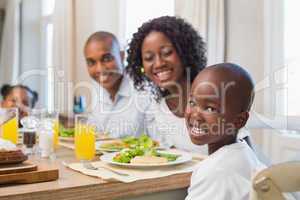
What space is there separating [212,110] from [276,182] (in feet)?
1.23

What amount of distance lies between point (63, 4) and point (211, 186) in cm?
310

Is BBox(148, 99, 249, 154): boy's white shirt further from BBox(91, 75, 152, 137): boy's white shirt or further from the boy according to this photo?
the boy

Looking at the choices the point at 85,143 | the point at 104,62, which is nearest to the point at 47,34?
the point at 104,62

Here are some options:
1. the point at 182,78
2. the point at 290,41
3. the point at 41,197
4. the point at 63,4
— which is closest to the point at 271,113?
the point at 290,41

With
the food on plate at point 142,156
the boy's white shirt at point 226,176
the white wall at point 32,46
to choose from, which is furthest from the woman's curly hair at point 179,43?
the white wall at point 32,46

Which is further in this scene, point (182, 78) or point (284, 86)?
point (284, 86)

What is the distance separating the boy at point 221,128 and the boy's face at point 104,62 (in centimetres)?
133

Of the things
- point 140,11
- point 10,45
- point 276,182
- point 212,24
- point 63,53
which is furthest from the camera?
point 63,53

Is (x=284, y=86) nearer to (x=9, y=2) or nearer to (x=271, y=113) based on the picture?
(x=271, y=113)

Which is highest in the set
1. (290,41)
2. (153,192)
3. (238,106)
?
(290,41)

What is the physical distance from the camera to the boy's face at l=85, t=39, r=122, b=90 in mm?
2218

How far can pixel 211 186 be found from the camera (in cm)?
80

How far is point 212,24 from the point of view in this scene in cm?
215

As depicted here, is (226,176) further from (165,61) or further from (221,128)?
(165,61)
